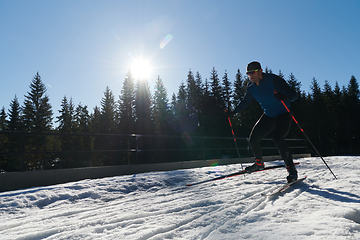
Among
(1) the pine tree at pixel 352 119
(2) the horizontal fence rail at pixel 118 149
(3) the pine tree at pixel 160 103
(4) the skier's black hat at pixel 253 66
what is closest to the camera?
(4) the skier's black hat at pixel 253 66

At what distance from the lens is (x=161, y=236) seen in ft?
4.82

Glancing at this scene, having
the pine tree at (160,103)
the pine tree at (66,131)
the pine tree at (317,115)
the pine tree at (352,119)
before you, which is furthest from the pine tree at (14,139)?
the pine tree at (352,119)

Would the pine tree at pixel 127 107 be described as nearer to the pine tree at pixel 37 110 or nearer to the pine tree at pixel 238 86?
the pine tree at pixel 37 110

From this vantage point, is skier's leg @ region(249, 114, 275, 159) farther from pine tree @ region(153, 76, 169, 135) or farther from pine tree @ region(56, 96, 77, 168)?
pine tree @ region(153, 76, 169, 135)

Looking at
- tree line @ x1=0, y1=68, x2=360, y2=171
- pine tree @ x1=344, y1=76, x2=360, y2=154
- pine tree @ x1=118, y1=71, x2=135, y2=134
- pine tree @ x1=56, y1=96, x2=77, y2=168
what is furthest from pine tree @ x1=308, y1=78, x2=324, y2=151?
pine tree @ x1=56, y1=96, x2=77, y2=168

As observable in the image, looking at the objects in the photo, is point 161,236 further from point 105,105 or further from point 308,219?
point 105,105

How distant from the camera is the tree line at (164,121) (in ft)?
99.6

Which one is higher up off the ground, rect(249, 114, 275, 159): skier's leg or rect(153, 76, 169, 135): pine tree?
rect(153, 76, 169, 135): pine tree

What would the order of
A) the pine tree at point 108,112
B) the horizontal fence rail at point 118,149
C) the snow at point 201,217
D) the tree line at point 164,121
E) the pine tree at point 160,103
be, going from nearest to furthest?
the snow at point 201,217, the horizontal fence rail at point 118,149, the tree line at point 164,121, the pine tree at point 108,112, the pine tree at point 160,103

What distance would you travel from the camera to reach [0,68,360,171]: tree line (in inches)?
1195

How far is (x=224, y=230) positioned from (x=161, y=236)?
0.44m

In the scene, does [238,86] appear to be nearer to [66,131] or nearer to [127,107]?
[127,107]

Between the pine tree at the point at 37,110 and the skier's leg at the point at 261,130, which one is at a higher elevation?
the pine tree at the point at 37,110

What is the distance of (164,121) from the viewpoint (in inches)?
1470
